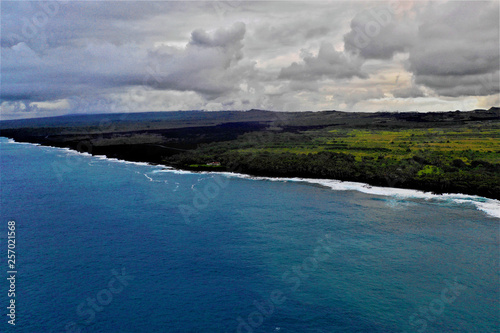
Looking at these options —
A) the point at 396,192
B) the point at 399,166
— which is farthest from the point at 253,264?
the point at 399,166

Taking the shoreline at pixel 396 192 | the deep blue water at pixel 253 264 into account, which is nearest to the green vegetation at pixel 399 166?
the shoreline at pixel 396 192

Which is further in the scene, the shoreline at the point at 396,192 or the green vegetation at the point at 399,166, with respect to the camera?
the green vegetation at the point at 399,166

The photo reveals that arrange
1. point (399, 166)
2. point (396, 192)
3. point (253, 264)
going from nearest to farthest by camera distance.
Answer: point (253, 264) < point (396, 192) < point (399, 166)

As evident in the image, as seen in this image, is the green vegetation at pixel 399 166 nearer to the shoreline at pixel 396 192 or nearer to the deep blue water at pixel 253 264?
the shoreline at pixel 396 192

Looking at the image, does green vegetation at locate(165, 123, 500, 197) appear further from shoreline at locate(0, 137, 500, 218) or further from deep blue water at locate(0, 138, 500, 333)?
deep blue water at locate(0, 138, 500, 333)

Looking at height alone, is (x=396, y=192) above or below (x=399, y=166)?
below

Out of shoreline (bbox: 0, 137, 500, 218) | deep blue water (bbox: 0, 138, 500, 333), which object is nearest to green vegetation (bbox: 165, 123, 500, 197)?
shoreline (bbox: 0, 137, 500, 218)

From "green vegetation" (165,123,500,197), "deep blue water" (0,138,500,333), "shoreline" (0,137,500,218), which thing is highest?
"green vegetation" (165,123,500,197)

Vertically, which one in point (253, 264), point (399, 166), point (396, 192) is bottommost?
point (253, 264)

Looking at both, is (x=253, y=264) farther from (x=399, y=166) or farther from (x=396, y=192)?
(x=399, y=166)
